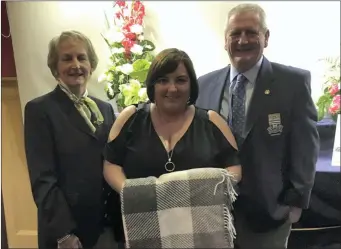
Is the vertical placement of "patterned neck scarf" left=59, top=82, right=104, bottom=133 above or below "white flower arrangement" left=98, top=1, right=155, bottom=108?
below

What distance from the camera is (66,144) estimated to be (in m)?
1.43

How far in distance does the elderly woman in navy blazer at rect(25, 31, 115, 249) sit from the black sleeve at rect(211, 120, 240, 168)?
0.38 metres

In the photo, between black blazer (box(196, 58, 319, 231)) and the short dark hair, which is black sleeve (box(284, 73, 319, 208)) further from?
the short dark hair

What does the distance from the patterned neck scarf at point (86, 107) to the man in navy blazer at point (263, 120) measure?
35 centimetres

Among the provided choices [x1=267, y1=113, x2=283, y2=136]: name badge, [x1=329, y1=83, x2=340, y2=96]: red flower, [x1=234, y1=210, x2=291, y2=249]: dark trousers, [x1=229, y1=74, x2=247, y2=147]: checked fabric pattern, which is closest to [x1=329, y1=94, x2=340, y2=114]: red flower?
[x1=329, y1=83, x2=340, y2=96]: red flower

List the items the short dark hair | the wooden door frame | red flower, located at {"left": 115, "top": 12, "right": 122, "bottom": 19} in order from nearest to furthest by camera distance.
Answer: the short dark hair → red flower, located at {"left": 115, "top": 12, "right": 122, "bottom": 19} → the wooden door frame

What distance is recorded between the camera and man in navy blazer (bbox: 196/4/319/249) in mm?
1405

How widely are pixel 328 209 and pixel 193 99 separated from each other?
65 centimetres

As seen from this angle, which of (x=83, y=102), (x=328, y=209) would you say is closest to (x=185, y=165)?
(x=83, y=102)

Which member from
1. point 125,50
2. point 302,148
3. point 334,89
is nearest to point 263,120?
point 302,148

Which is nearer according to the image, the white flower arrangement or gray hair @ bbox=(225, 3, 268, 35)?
gray hair @ bbox=(225, 3, 268, 35)

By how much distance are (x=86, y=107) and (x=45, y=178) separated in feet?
0.90

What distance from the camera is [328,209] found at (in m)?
1.53

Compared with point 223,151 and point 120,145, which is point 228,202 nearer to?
point 223,151
